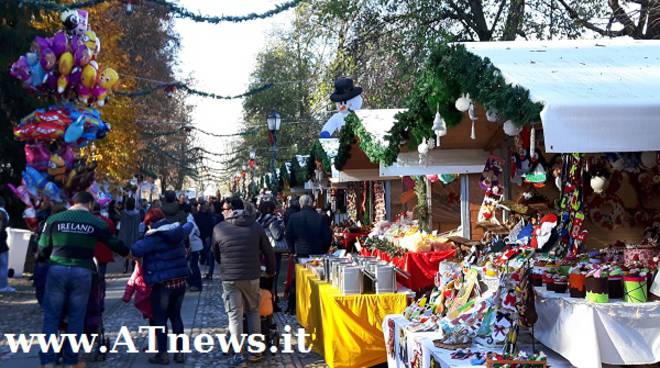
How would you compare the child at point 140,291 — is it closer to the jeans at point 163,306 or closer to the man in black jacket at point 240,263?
the jeans at point 163,306

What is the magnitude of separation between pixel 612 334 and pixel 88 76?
13.5 meters

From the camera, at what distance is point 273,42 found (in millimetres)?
48750

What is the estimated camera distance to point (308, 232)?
11.6 m

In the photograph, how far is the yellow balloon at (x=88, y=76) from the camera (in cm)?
1630

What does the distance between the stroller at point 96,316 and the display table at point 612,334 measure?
476cm

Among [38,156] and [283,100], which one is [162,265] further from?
[283,100]

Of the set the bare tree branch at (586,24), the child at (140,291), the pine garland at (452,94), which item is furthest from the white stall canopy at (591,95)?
the bare tree branch at (586,24)

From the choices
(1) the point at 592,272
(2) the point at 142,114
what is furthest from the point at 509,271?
(2) the point at 142,114

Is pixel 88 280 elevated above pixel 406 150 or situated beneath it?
situated beneath

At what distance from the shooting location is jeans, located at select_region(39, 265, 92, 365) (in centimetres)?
729

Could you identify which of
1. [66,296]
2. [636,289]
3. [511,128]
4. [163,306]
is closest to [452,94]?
[511,128]

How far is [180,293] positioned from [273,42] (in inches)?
1643

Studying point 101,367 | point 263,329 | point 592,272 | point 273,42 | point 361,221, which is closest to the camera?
point 592,272

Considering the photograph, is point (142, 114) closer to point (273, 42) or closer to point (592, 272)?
point (273, 42)
